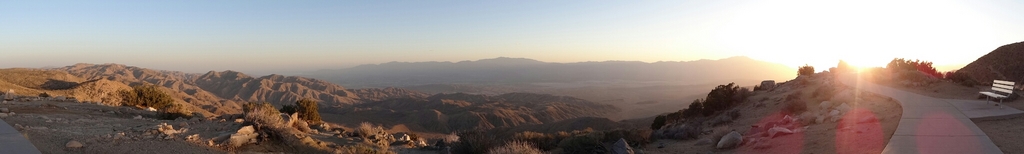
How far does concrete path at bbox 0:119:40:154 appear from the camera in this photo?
5.68 m

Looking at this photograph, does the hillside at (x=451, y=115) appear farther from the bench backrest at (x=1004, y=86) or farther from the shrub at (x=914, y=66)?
the bench backrest at (x=1004, y=86)

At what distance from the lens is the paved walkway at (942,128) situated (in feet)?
19.1

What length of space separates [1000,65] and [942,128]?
82.1 feet

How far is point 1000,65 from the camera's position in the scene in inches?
918

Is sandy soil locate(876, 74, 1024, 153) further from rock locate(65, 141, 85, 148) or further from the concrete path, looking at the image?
rock locate(65, 141, 85, 148)

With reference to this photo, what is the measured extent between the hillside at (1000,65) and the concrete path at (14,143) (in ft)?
108

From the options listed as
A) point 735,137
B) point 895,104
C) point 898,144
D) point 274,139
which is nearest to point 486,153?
point 274,139

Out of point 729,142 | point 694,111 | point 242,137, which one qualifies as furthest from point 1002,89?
point 242,137

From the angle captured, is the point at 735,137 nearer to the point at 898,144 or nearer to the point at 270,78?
the point at 898,144

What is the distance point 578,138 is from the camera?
10.1m

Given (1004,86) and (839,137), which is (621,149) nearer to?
(839,137)

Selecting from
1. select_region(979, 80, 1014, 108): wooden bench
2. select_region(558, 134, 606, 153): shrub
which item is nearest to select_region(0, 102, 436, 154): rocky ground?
select_region(558, 134, 606, 153): shrub

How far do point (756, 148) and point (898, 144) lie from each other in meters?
2.27

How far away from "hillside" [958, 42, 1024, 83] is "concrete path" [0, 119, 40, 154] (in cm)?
3298
